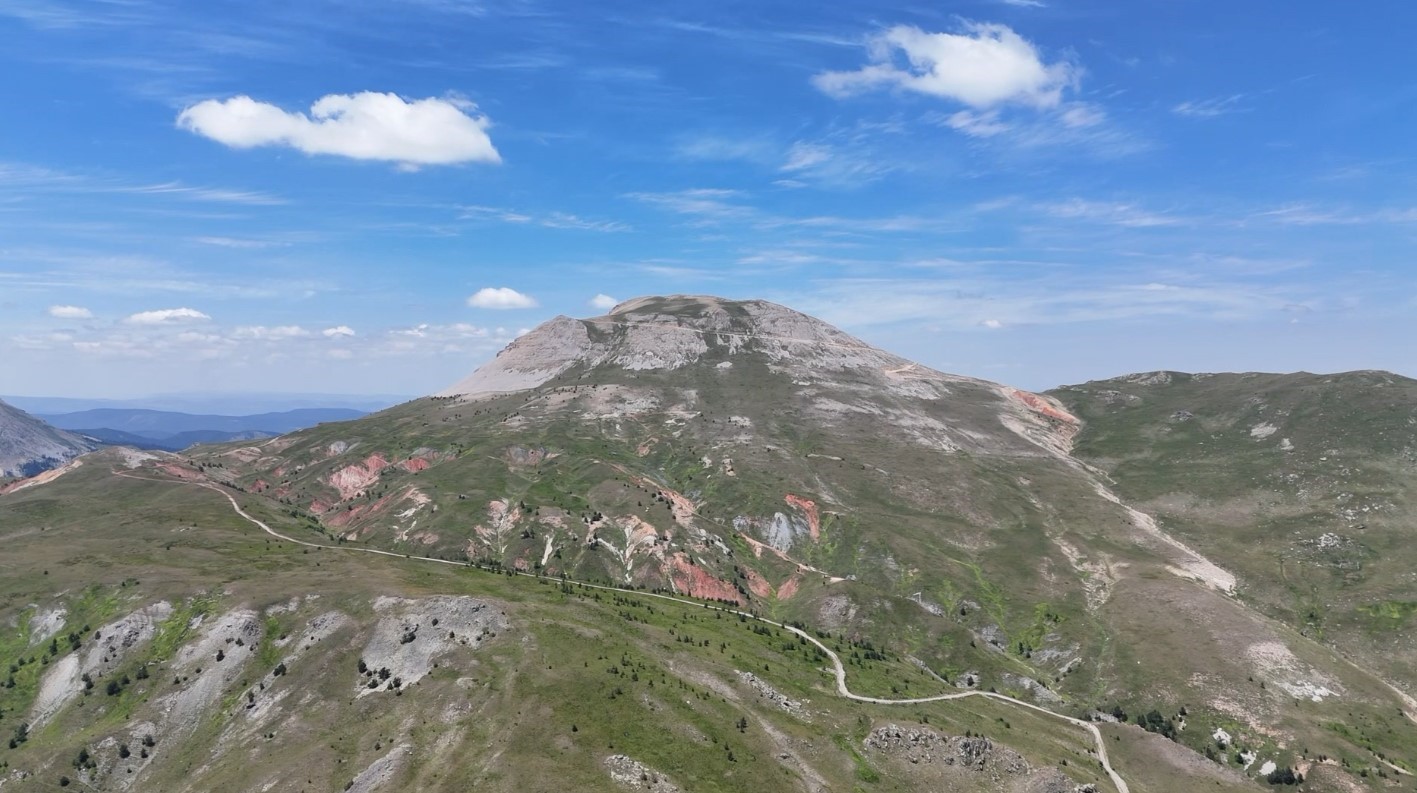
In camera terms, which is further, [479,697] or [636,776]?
[479,697]

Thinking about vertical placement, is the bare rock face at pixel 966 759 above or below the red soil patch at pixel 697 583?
below

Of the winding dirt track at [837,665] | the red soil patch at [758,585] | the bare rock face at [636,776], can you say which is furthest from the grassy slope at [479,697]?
the red soil patch at [758,585]

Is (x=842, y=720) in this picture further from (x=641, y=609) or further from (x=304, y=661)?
(x=304, y=661)

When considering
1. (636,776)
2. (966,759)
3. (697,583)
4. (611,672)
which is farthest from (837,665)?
(636,776)

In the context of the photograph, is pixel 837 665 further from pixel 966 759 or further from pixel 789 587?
pixel 789 587

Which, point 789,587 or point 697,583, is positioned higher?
point 697,583

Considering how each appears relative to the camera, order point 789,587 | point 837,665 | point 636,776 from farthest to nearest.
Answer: point 789,587 < point 837,665 < point 636,776

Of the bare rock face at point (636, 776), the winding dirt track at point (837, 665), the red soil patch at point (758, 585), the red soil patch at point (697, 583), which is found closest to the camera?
the bare rock face at point (636, 776)

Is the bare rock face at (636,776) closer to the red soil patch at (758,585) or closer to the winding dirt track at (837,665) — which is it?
the winding dirt track at (837,665)

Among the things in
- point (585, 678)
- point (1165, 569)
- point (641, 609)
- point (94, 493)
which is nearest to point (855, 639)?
point (641, 609)
